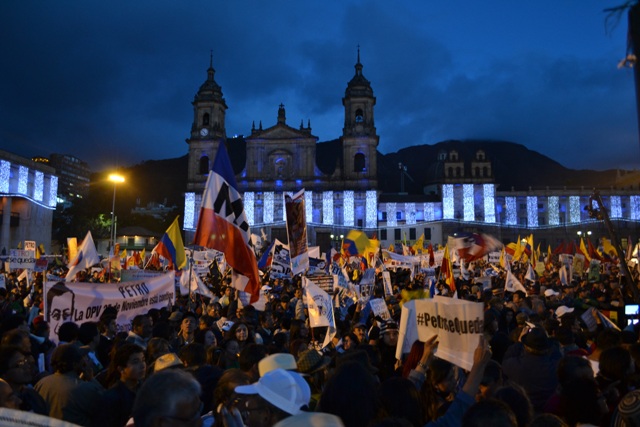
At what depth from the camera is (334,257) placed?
26016 millimetres

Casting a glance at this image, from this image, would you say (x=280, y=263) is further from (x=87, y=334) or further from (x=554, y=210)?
(x=554, y=210)

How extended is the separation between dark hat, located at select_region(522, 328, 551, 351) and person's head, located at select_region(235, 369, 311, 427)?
334 cm

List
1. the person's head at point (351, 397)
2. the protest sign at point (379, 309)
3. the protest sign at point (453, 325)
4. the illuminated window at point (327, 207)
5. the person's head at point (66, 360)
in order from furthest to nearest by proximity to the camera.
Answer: the illuminated window at point (327, 207)
the protest sign at point (379, 309)
the person's head at point (66, 360)
the protest sign at point (453, 325)
the person's head at point (351, 397)

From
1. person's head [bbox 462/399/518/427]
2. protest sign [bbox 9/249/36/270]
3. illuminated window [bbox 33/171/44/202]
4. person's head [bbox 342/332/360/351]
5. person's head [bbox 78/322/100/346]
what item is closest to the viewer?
person's head [bbox 462/399/518/427]

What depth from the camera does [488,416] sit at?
2840 millimetres

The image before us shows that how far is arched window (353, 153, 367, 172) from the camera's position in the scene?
229 feet

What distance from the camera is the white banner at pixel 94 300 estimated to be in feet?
25.0

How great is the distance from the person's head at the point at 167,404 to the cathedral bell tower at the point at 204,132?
69.7 metres

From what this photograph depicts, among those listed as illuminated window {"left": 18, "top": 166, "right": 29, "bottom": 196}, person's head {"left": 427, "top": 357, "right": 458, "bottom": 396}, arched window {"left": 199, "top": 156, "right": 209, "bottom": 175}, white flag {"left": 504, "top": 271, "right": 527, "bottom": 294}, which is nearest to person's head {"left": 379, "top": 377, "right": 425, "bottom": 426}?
person's head {"left": 427, "top": 357, "right": 458, "bottom": 396}

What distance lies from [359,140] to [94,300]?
62.5m

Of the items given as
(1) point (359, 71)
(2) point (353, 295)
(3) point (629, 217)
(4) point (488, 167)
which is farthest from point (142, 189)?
(2) point (353, 295)

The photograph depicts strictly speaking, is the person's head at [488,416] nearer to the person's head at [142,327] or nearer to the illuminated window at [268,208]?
the person's head at [142,327]

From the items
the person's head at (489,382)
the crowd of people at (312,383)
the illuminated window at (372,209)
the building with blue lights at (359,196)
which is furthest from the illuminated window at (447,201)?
the person's head at (489,382)

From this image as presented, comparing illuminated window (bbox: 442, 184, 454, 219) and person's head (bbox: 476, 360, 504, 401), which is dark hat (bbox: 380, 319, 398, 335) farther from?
illuminated window (bbox: 442, 184, 454, 219)
